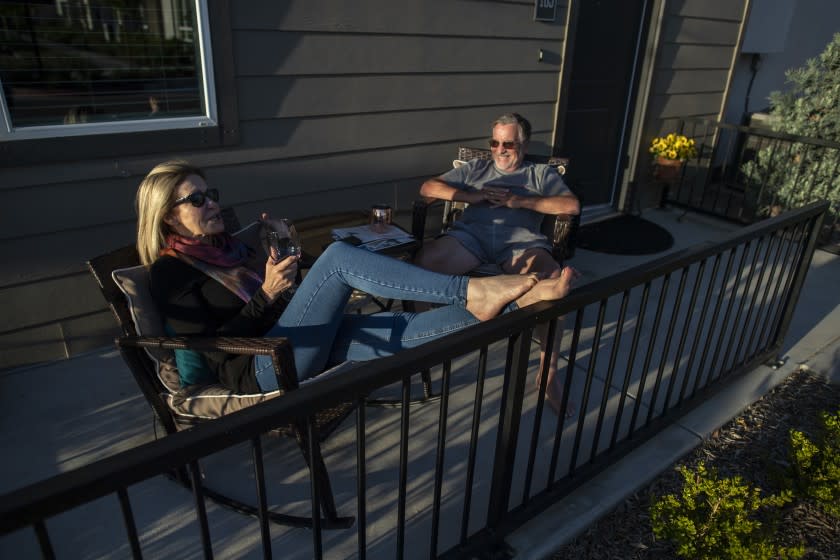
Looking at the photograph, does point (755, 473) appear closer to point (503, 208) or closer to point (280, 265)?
point (503, 208)

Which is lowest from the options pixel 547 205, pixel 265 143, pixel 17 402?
pixel 17 402

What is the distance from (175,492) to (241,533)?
1.17 feet

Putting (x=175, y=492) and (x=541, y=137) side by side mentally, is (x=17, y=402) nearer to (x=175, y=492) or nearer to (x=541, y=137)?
(x=175, y=492)

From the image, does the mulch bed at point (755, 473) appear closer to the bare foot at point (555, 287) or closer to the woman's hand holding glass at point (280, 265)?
the bare foot at point (555, 287)

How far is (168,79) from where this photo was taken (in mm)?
2936

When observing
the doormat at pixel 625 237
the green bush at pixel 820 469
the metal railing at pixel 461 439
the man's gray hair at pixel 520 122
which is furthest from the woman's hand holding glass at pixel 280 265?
the doormat at pixel 625 237

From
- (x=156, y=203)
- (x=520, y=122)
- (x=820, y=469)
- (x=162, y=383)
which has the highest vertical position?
(x=520, y=122)

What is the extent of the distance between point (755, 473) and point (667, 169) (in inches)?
144

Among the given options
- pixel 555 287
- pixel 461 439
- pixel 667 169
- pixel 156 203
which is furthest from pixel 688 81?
pixel 156 203

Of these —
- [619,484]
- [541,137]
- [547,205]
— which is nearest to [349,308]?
[547,205]

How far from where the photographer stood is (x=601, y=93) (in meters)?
4.98

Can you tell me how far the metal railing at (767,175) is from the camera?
4977mm

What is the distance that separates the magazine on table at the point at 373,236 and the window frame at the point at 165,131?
2.84ft

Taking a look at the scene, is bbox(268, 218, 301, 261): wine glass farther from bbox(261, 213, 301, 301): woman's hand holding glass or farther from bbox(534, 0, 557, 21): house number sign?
bbox(534, 0, 557, 21): house number sign
